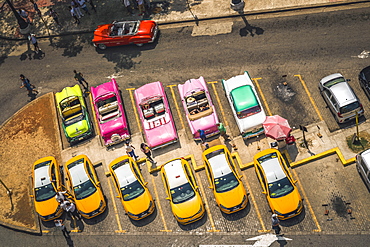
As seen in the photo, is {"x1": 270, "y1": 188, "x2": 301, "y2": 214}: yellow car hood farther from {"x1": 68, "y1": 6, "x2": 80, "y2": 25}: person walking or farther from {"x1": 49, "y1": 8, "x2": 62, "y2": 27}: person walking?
{"x1": 49, "y1": 8, "x2": 62, "y2": 27}: person walking

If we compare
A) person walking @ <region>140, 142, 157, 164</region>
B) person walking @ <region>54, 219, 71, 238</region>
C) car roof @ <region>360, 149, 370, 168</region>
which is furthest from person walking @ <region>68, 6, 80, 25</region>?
car roof @ <region>360, 149, 370, 168</region>

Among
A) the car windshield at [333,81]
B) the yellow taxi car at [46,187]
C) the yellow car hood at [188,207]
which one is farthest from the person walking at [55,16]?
the car windshield at [333,81]

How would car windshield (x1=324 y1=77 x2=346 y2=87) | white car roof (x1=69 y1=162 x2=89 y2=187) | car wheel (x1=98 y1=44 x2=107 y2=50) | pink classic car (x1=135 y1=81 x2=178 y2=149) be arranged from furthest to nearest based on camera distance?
car wheel (x1=98 y1=44 x2=107 y2=50) < pink classic car (x1=135 y1=81 x2=178 y2=149) < car windshield (x1=324 y1=77 x2=346 y2=87) < white car roof (x1=69 y1=162 x2=89 y2=187)

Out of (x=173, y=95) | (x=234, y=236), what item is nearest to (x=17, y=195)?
(x=173, y=95)

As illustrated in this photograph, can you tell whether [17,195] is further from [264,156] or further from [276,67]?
[276,67]

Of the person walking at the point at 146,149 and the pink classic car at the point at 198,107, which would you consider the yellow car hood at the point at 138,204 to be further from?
the pink classic car at the point at 198,107

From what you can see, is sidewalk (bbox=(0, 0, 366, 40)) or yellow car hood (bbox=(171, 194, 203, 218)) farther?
sidewalk (bbox=(0, 0, 366, 40))
